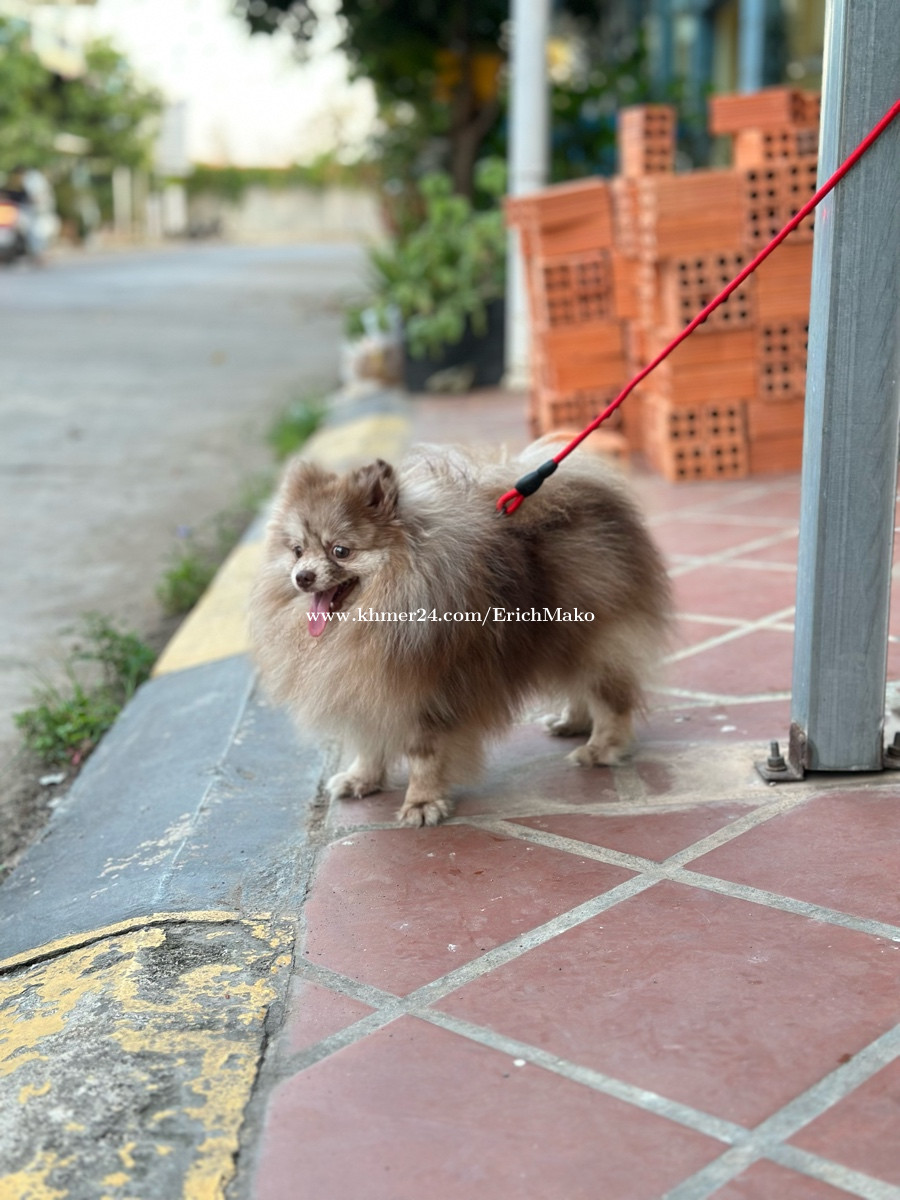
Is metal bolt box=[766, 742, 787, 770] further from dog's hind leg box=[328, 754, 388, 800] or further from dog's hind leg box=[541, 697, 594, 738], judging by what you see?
dog's hind leg box=[328, 754, 388, 800]

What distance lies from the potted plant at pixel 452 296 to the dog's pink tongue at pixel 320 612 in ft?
23.7

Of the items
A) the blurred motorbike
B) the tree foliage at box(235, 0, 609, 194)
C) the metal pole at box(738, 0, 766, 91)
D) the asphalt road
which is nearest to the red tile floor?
the asphalt road

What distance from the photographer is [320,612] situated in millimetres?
2859

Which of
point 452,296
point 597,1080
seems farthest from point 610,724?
point 452,296

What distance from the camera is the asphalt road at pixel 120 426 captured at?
223 inches

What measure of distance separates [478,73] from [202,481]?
6.51 meters

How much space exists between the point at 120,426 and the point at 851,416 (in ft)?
25.4

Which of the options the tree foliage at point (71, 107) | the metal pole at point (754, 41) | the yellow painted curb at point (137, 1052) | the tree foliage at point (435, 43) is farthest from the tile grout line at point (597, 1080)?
the tree foliage at point (71, 107)

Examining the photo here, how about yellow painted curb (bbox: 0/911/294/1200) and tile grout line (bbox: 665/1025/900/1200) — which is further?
yellow painted curb (bbox: 0/911/294/1200)

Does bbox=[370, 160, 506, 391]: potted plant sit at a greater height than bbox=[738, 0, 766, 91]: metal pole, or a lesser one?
lesser

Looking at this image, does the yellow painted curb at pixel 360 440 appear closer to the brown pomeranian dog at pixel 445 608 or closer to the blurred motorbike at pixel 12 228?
the brown pomeranian dog at pixel 445 608

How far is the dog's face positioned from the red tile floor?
1.95 feet

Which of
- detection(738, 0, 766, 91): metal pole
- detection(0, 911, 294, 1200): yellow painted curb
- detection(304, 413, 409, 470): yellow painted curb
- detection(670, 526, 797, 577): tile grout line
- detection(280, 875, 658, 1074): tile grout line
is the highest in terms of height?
detection(738, 0, 766, 91): metal pole

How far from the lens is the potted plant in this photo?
9.93 meters
